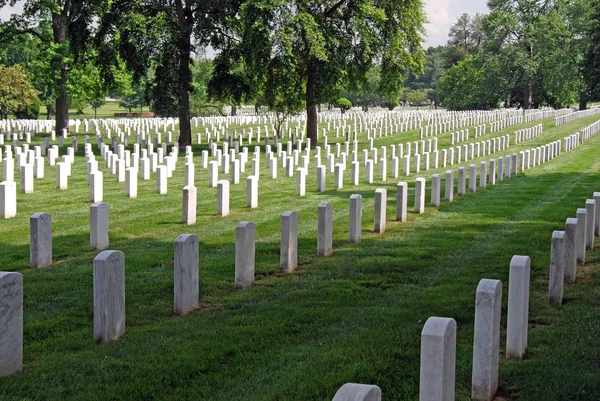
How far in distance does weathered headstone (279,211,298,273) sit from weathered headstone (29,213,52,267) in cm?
293

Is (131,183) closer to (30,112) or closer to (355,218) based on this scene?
(355,218)

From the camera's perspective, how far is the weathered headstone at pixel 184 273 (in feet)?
25.5

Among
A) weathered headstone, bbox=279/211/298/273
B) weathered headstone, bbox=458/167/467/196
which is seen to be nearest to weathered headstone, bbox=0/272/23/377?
weathered headstone, bbox=279/211/298/273

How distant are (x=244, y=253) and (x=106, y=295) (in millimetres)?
2301

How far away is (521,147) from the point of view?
3869 cm

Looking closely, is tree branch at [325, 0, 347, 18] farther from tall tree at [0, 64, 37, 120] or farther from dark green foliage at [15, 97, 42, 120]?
dark green foliage at [15, 97, 42, 120]

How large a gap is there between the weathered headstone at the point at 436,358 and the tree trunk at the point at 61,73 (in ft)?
132

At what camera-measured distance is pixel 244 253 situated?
8891 mm

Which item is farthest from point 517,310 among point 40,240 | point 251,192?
point 251,192

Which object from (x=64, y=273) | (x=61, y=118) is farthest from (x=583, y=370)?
(x=61, y=118)

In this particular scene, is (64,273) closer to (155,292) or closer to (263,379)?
(155,292)

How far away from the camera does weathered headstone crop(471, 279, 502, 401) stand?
548 cm

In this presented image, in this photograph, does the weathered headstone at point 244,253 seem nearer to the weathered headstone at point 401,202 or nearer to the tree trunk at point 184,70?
the weathered headstone at point 401,202

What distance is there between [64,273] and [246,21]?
2732 cm
